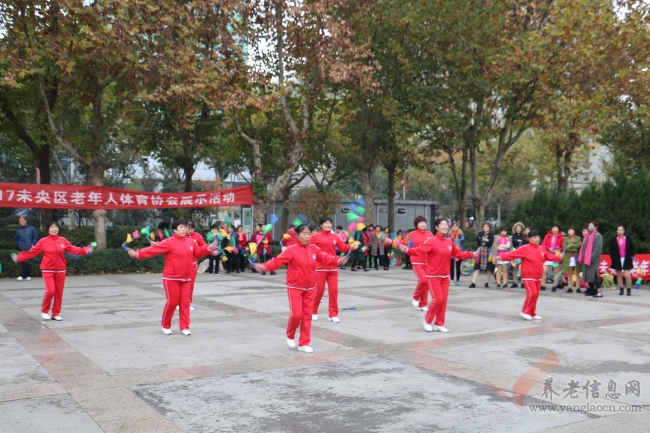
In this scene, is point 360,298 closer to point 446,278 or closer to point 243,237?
point 446,278

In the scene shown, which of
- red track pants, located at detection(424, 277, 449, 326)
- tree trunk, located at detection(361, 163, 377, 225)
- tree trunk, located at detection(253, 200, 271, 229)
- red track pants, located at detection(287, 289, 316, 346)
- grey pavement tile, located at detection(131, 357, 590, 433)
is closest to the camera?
grey pavement tile, located at detection(131, 357, 590, 433)

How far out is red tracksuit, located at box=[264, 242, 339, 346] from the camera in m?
8.48

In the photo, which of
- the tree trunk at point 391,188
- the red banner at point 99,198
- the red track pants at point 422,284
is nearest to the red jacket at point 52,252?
the red track pants at point 422,284

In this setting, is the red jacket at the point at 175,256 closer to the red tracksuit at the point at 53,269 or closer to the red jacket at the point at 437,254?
the red tracksuit at the point at 53,269

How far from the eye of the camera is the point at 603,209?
1839 cm

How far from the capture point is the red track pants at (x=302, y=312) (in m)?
8.48

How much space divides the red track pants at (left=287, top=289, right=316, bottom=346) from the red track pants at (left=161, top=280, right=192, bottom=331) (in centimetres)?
192

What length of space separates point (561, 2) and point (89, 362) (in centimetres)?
1954

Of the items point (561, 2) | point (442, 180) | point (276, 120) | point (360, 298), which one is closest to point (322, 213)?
point (276, 120)

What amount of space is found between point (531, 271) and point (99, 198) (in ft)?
45.6

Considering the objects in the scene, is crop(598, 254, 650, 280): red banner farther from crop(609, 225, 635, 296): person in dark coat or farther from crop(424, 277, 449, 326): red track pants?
crop(424, 277, 449, 326): red track pants

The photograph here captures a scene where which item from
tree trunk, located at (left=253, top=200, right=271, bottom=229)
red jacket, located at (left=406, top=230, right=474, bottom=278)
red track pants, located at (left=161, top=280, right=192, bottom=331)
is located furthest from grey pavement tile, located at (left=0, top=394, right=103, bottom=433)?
tree trunk, located at (left=253, top=200, right=271, bottom=229)

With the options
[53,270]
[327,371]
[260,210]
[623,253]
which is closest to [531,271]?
[327,371]

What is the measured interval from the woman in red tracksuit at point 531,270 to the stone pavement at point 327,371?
0.27 metres
